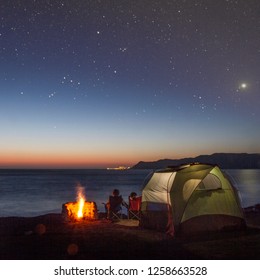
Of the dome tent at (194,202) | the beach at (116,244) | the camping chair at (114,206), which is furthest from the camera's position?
the camping chair at (114,206)

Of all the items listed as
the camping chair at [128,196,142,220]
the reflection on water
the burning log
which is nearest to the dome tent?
the reflection on water

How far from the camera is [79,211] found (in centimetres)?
1278

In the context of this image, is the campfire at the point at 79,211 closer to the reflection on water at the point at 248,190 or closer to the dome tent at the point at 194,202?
the dome tent at the point at 194,202

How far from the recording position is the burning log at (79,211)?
12648 millimetres

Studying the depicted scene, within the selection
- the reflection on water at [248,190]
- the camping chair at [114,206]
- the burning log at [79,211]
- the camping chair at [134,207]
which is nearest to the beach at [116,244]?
the burning log at [79,211]

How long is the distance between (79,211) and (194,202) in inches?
177

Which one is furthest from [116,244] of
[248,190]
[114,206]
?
[248,190]

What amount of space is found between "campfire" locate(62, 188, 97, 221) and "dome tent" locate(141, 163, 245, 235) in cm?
256

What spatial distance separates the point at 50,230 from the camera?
10.8 meters

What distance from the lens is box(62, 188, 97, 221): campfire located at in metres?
12.7

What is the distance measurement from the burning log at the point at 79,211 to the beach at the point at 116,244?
1.07 m

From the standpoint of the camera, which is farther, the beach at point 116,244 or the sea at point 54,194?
the sea at point 54,194

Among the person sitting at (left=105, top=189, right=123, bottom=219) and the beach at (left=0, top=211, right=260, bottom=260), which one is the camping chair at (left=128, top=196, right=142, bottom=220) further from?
the beach at (left=0, top=211, right=260, bottom=260)
